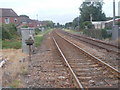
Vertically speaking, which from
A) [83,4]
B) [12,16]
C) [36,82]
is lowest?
[36,82]

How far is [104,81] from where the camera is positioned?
290 inches

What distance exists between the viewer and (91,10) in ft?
295

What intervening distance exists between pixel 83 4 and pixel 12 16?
33300mm

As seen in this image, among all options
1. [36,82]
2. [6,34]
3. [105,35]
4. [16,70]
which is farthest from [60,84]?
[105,35]

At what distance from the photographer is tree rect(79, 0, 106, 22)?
90.2 m

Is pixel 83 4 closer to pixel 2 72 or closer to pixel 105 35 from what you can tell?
pixel 105 35

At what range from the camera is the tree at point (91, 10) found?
90188mm

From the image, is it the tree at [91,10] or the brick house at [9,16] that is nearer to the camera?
the brick house at [9,16]

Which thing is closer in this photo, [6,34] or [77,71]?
[77,71]

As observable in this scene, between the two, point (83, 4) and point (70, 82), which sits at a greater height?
point (83, 4)

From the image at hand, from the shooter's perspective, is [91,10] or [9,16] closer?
[9,16]

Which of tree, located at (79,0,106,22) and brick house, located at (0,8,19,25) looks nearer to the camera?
brick house, located at (0,8,19,25)

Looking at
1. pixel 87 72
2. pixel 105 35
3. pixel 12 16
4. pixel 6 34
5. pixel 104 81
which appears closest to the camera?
pixel 104 81

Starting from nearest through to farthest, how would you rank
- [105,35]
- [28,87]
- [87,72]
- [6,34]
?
[28,87]
[87,72]
[6,34]
[105,35]
